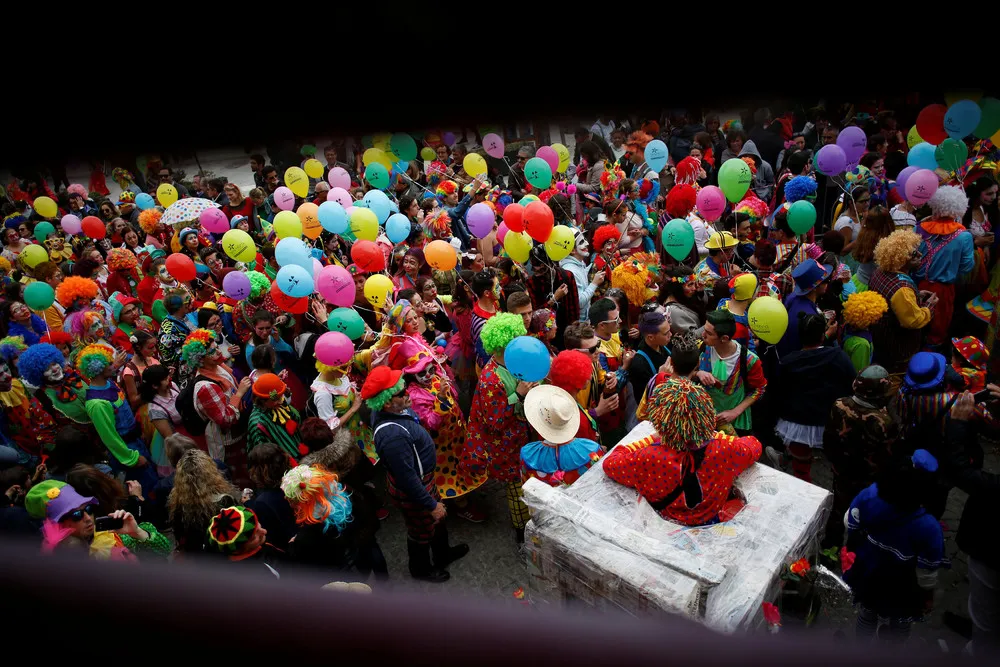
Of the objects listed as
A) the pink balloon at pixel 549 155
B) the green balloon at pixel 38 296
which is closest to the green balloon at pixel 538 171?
the pink balloon at pixel 549 155

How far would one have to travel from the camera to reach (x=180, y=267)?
19.9ft

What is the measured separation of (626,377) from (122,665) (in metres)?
4.47

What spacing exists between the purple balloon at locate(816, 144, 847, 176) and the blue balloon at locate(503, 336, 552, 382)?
4.79 metres

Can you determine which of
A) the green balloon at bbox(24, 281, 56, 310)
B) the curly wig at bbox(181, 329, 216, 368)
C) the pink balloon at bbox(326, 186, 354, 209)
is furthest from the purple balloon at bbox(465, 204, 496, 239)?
the green balloon at bbox(24, 281, 56, 310)

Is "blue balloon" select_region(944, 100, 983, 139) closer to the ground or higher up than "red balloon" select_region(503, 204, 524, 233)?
higher up

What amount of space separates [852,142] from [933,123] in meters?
1.07

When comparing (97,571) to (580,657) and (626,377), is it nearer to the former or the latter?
(580,657)

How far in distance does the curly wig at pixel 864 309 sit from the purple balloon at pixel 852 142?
309 cm

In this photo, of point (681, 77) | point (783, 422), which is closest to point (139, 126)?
point (681, 77)

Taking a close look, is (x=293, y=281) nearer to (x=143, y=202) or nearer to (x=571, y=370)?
(x=571, y=370)

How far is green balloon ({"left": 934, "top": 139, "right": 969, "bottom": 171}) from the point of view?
5.90 m

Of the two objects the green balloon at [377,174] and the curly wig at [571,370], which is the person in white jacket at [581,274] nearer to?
the curly wig at [571,370]

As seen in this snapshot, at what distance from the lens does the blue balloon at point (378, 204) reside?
7023 millimetres

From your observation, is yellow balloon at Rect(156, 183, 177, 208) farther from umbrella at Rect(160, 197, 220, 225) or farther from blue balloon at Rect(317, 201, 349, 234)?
blue balloon at Rect(317, 201, 349, 234)
